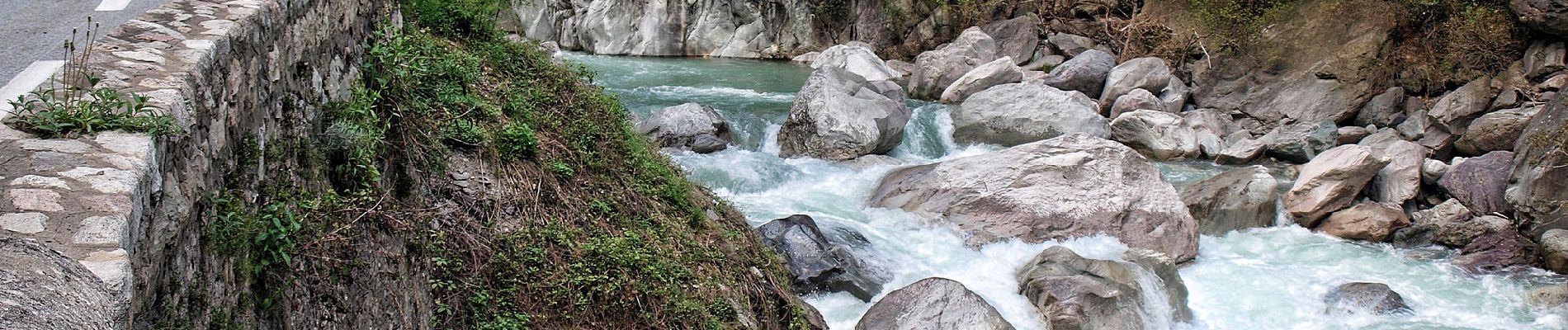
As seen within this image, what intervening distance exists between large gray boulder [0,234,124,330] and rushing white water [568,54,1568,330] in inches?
225

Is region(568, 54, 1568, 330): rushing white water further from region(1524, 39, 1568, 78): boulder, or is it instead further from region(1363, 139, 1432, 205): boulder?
region(1524, 39, 1568, 78): boulder

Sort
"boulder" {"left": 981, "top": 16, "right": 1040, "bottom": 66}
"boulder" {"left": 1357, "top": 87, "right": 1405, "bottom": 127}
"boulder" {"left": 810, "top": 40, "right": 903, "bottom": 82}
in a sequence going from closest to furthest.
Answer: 1. "boulder" {"left": 1357, "top": 87, "right": 1405, "bottom": 127}
2. "boulder" {"left": 810, "top": 40, "right": 903, "bottom": 82}
3. "boulder" {"left": 981, "top": 16, "right": 1040, "bottom": 66}

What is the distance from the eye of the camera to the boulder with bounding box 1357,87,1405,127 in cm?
1490

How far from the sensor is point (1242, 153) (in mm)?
13641

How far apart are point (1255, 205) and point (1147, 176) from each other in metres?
1.63

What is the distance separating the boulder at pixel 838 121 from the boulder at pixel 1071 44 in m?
8.65

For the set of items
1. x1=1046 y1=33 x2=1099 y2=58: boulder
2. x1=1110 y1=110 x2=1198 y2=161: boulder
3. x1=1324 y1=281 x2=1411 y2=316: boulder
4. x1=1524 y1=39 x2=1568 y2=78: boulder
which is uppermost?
x1=1524 y1=39 x2=1568 y2=78: boulder

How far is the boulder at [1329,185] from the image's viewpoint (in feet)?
35.7

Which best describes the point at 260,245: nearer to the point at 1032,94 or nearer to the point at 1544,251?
the point at 1544,251

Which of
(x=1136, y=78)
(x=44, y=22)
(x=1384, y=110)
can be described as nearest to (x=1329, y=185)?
(x=1384, y=110)

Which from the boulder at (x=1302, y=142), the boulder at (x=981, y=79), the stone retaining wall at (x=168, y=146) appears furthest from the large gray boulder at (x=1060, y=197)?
the stone retaining wall at (x=168, y=146)

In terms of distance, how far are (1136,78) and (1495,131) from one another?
16.9 feet

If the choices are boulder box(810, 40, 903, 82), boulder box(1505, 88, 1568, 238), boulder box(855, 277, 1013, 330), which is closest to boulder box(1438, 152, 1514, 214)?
boulder box(1505, 88, 1568, 238)

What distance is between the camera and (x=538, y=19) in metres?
32.0
